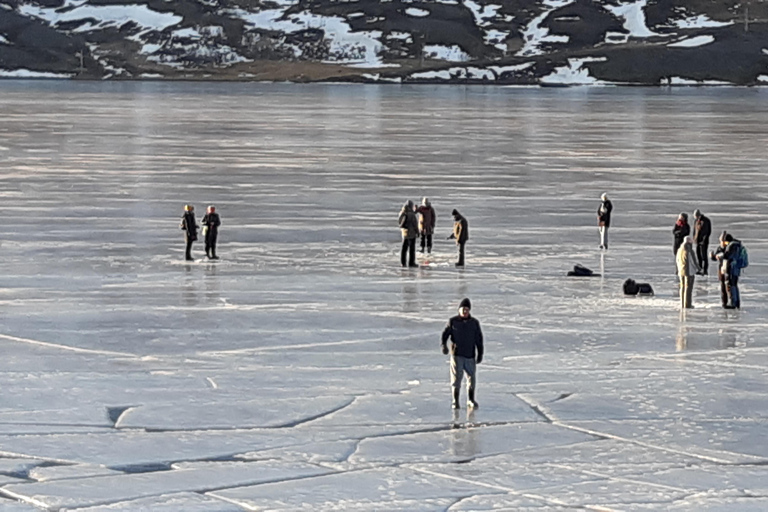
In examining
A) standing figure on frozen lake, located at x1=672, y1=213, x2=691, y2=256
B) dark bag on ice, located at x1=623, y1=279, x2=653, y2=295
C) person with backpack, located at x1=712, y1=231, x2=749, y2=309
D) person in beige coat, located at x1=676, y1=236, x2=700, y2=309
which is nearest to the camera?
person in beige coat, located at x1=676, y1=236, x2=700, y2=309

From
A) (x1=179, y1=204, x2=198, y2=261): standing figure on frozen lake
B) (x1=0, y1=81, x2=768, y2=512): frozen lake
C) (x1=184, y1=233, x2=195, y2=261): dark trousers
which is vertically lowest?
(x1=0, y1=81, x2=768, y2=512): frozen lake

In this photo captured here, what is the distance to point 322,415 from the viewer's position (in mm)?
15875

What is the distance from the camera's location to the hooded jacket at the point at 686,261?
2303cm

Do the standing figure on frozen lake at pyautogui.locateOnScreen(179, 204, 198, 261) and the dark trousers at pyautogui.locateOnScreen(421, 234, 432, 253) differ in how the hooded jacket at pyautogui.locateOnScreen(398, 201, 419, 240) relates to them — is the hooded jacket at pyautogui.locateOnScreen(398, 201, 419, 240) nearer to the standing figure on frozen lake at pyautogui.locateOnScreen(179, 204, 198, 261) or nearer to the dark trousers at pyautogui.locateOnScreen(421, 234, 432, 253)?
the dark trousers at pyautogui.locateOnScreen(421, 234, 432, 253)

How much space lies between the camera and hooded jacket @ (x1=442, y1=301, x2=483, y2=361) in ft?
51.2

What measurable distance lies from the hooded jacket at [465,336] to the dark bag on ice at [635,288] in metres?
9.16

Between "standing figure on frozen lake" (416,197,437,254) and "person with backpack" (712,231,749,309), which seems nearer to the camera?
"person with backpack" (712,231,749,309)

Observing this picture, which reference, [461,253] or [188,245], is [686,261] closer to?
[461,253]

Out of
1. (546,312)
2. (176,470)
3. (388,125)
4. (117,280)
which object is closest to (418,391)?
(176,470)

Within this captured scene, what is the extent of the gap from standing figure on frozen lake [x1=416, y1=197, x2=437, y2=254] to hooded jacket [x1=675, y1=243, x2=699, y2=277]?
7.02 metres

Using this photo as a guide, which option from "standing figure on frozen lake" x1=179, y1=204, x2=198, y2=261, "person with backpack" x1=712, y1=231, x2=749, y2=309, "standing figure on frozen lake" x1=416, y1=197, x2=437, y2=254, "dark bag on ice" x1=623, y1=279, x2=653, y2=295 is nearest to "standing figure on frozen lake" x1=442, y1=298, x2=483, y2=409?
"person with backpack" x1=712, y1=231, x2=749, y2=309

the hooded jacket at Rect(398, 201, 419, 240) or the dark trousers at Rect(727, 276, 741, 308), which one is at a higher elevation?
the hooded jacket at Rect(398, 201, 419, 240)

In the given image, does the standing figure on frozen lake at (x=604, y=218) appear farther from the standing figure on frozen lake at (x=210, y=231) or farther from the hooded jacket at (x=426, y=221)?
the standing figure on frozen lake at (x=210, y=231)

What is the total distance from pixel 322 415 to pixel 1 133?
62.9 m
